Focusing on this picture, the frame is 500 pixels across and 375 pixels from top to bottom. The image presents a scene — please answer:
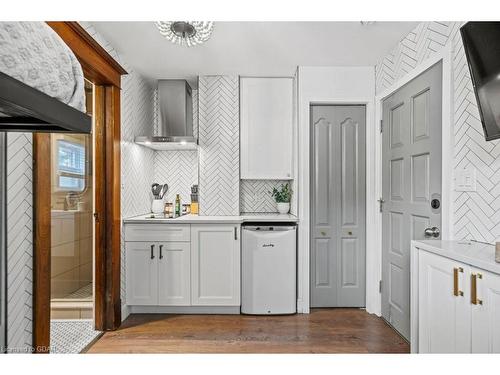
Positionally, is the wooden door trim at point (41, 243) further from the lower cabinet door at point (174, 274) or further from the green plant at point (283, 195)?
the green plant at point (283, 195)

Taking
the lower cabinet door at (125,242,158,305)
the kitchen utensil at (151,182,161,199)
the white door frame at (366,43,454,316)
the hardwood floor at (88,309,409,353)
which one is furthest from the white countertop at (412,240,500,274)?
the kitchen utensil at (151,182,161,199)

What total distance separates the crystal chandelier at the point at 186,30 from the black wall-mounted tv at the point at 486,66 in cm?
150

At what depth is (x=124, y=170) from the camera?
112 inches

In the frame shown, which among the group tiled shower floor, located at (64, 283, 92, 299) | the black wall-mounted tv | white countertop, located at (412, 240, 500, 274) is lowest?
tiled shower floor, located at (64, 283, 92, 299)

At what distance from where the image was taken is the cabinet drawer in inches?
113

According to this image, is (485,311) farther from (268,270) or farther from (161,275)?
(161,275)

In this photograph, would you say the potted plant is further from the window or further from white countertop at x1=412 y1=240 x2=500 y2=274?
the window

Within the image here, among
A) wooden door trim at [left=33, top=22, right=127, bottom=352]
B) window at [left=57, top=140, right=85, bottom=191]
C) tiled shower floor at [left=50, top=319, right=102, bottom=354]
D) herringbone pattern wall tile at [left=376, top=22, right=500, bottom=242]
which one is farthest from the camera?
window at [left=57, top=140, right=85, bottom=191]

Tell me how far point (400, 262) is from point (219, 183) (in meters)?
1.89

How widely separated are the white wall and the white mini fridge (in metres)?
0.16

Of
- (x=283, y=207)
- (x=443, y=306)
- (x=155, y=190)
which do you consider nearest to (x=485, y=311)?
(x=443, y=306)

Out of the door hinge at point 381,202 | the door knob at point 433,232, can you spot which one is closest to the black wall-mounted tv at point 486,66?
the door knob at point 433,232

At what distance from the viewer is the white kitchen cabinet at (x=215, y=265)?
2871 mm
